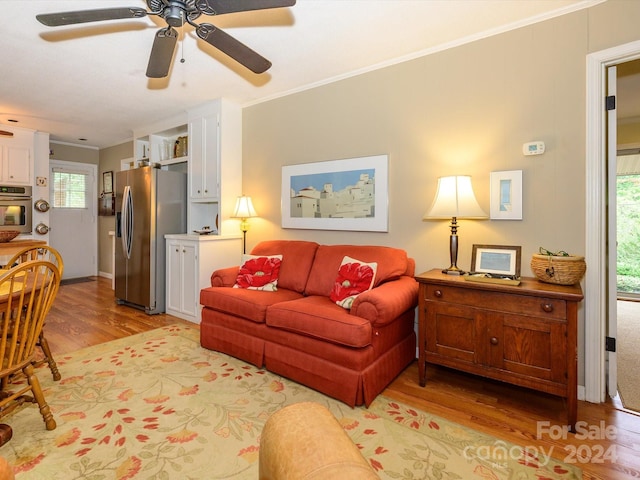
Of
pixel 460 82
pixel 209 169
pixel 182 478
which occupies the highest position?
pixel 460 82

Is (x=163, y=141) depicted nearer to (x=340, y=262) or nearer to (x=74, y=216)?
(x=74, y=216)

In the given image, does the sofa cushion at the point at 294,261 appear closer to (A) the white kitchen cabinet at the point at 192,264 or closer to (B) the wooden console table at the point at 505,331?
(A) the white kitchen cabinet at the point at 192,264

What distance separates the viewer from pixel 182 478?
4.91 feet

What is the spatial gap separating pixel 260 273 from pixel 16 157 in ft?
15.5

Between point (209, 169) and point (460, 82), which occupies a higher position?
Result: point (460, 82)

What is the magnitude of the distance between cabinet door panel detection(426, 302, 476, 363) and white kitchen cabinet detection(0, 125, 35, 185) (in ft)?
19.9

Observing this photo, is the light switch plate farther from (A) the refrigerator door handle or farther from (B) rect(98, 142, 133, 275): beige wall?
(B) rect(98, 142, 133, 275): beige wall

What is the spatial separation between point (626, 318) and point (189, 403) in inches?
185

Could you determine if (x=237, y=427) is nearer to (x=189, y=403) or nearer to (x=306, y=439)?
(x=189, y=403)

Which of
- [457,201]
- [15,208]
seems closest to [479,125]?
[457,201]

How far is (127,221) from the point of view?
4.30 m

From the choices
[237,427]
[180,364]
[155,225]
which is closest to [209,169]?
[155,225]

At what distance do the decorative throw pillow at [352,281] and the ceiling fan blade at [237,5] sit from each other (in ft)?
5.56

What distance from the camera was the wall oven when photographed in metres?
4.85
